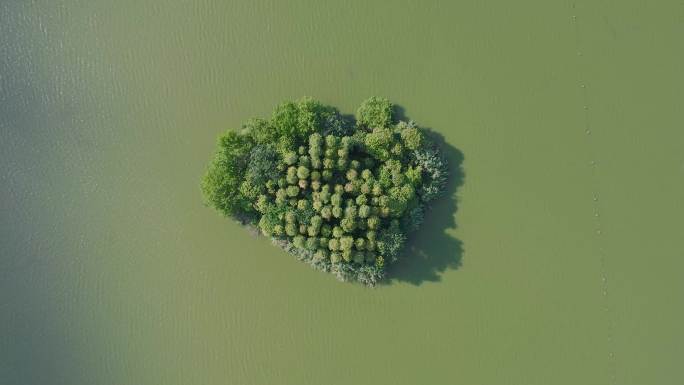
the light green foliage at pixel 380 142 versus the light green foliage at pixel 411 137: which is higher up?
the light green foliage at pixel 411 137

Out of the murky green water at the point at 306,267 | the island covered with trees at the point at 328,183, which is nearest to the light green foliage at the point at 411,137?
the island covered with trees at the point at 328,183

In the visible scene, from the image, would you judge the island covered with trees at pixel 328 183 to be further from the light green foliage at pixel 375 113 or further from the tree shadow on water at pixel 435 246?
the tree shadow on water at pixel 435 246

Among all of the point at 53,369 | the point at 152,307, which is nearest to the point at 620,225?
the point at 152,307

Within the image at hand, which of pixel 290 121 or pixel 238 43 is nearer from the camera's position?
pixel 290 121

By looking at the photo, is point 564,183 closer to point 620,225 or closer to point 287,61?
point 620,225

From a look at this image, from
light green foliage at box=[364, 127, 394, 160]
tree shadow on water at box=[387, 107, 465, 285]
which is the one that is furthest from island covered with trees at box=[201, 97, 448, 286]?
tree shadow on water at box=[387, 107, 465, 285]
